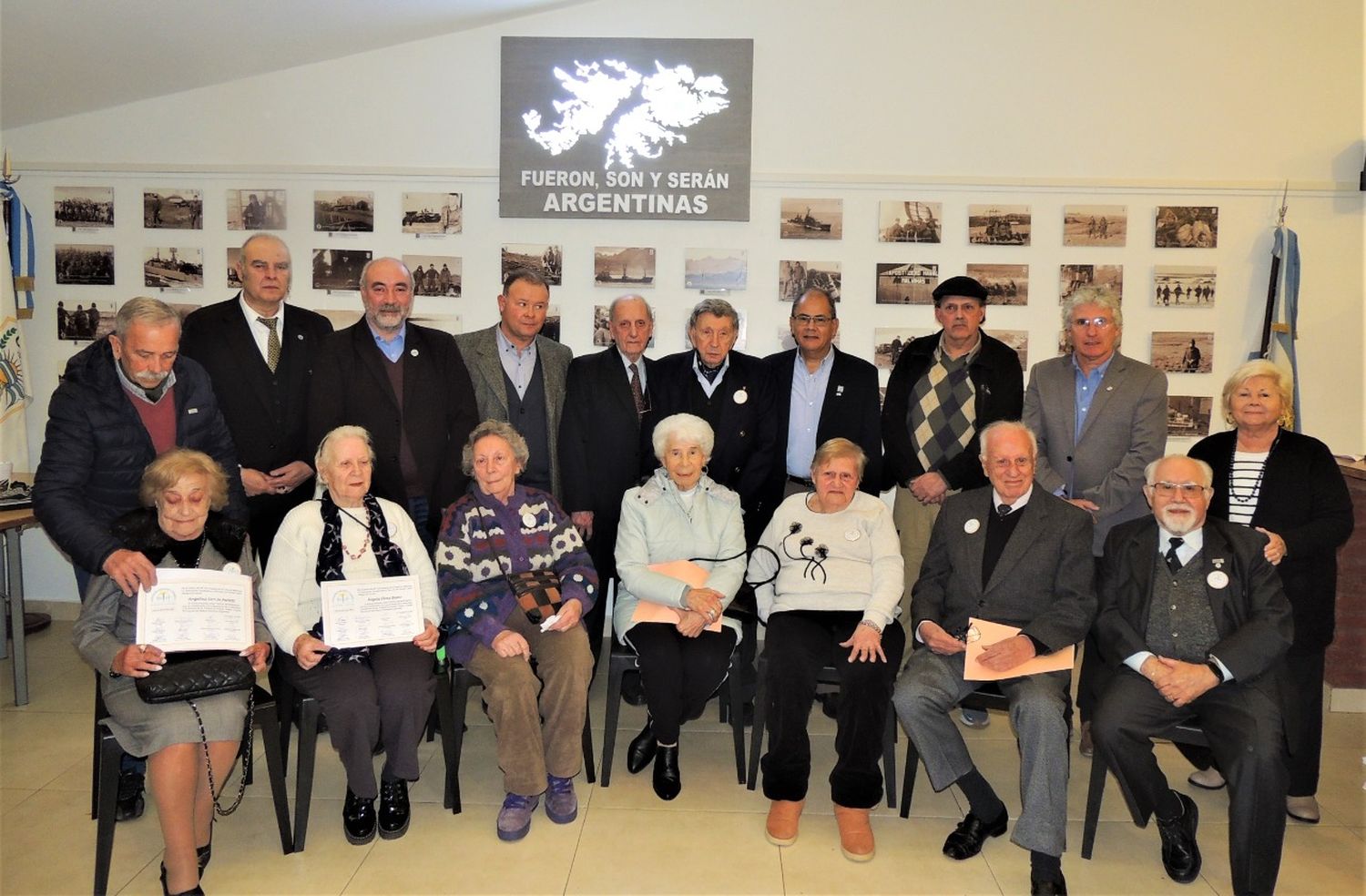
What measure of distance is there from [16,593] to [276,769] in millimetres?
2015

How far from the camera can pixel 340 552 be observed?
9.91 ft

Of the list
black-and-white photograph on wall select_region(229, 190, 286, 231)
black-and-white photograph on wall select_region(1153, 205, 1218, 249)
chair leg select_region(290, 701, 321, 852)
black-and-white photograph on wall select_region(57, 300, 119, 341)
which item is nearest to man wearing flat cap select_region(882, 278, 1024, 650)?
black-and-white photograph on wall select_region(1153, 205, 1218, 249)

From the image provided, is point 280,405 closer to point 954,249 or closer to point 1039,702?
point 1039,702

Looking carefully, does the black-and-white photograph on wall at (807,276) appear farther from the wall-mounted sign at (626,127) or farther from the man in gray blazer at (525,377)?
the man in gray blazer at (525,377)

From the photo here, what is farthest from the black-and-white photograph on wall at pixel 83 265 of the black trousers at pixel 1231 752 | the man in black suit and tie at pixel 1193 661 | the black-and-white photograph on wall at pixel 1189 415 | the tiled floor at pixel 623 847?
the black-and-white photograph on wall at pixel 1189 415

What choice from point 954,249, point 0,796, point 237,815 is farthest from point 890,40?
point 0,796

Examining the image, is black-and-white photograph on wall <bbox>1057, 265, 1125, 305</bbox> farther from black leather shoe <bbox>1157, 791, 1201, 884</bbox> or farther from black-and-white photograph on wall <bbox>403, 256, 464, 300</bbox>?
black-and-white photograph on wall <bbox>403, 256, 464, 300</bbox>

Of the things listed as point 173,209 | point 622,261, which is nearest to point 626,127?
point 622,261

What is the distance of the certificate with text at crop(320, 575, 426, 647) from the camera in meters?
2.89

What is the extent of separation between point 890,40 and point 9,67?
4443 mm

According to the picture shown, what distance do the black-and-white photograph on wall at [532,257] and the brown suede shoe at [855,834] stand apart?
330 centimetres

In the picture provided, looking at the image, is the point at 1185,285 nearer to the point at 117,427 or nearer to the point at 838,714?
the point at 838,714

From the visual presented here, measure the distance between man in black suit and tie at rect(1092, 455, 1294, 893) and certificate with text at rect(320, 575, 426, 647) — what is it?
90.4 inches

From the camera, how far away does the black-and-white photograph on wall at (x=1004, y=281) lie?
4.97m
